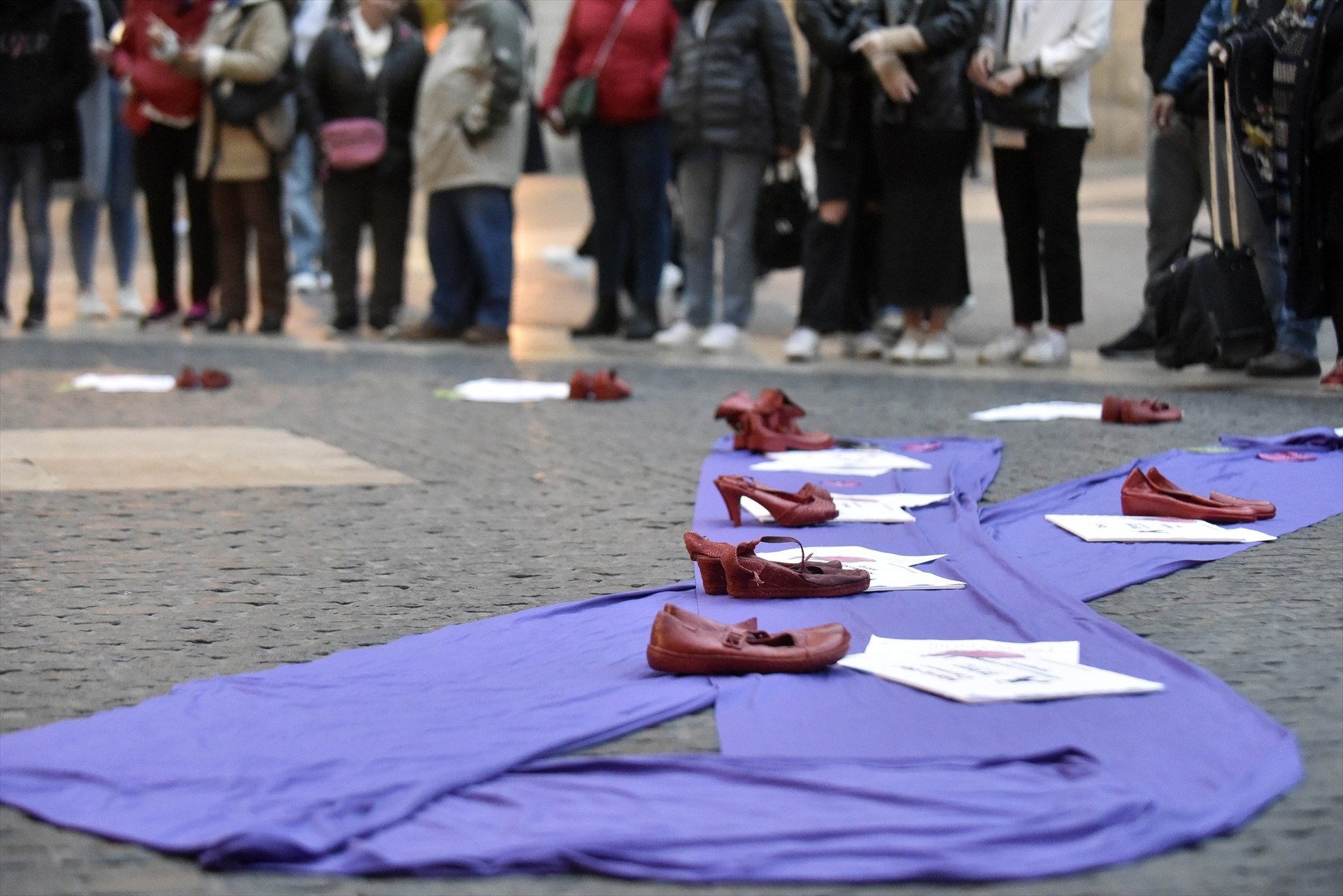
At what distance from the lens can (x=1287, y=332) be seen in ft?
24.2

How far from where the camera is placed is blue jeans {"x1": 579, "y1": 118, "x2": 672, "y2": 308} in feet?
30.1

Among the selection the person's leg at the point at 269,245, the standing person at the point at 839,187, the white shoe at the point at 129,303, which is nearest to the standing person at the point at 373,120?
the person's leg at the point at 269,245

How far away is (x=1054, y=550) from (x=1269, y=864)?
1.92m

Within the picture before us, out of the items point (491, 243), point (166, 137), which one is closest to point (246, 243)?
point (166, 137)

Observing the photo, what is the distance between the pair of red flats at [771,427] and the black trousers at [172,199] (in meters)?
5.29

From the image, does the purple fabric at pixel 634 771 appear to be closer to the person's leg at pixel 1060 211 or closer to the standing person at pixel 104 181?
the person's leg at pixel 1060 211

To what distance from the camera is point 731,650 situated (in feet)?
9.86

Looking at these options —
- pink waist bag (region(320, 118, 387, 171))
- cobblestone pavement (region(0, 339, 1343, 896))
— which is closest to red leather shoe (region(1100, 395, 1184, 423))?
cobblestone pavement (region(0, 339, 1343, 896))

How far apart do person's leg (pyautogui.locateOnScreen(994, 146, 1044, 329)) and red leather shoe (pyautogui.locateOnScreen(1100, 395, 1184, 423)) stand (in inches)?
68.3

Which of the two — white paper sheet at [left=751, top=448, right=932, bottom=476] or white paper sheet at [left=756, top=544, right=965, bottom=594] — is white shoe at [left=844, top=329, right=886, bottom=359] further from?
white paper sheet at [left=756, top=544, right=965, bottom=594]

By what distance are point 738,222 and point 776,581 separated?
5.37 meters

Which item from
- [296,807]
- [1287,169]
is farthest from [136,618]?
[1287,169]

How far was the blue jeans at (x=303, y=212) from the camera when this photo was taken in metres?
11.9

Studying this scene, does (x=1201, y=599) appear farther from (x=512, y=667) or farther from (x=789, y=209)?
(x=789, y=209)
